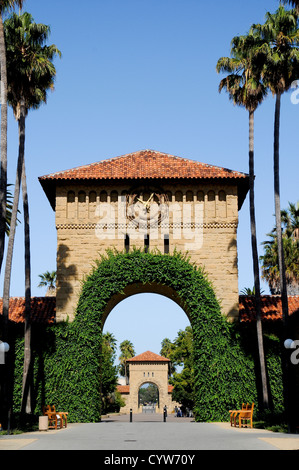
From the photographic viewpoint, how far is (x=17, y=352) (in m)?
26.0

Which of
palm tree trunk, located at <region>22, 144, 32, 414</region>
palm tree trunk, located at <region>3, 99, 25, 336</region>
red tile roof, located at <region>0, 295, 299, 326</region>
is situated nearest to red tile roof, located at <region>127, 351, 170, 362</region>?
red tile roof, located at <region>0, 295, 299, 326</region>

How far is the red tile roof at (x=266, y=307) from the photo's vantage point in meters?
27.1

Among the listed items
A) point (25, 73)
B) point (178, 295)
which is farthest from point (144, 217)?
point (25, 73)

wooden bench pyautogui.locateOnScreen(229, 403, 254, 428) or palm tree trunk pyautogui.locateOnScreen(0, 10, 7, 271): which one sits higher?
palm tree trunk pyautogui.locateOnScreen(0, 10, 7, 271)

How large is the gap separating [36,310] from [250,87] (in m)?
14.9

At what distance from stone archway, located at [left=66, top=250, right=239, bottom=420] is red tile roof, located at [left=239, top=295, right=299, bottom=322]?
2.24 meters

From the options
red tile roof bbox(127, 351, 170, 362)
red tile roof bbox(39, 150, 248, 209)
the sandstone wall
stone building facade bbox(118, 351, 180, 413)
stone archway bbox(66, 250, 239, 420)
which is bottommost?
stone building facade bbox(118, 351, 180, 413)

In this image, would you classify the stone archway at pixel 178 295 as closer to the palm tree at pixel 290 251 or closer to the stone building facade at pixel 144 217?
the stone building facade at pixel 144 217

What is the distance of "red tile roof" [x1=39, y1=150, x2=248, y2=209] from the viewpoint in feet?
88.3

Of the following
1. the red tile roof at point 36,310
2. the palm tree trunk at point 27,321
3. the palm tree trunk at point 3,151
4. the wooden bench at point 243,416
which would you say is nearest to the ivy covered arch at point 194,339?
the palm tree trunk at point 27,321

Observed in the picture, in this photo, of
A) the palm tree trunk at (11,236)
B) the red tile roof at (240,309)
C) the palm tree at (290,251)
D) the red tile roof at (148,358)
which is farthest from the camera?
the red tile roof at (148,358)

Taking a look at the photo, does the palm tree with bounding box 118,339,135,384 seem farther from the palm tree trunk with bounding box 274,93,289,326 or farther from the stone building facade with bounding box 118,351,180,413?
the palm tree trunk with bounding box 274,93,289,326

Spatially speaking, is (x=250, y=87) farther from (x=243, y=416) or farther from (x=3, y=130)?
(x=243, y=416)
